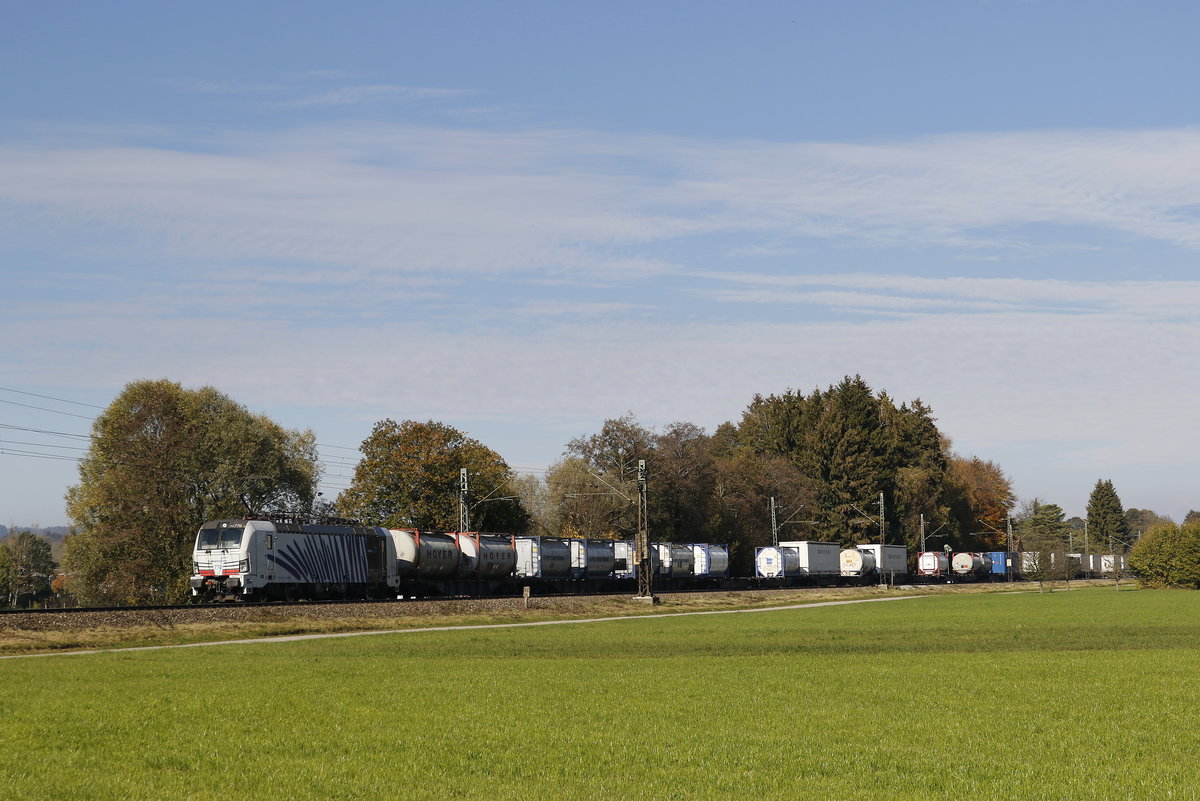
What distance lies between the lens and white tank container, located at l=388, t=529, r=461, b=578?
68.6 metres

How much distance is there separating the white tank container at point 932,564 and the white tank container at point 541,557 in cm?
6639

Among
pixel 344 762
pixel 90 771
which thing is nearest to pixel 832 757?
pixel 344 762

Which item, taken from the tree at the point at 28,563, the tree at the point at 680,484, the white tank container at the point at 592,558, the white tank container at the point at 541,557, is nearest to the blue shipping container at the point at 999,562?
the tree at the point at 680,484

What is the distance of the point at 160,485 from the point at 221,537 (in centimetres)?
2836

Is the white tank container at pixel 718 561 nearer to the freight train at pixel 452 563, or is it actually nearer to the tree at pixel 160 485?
the freight train at pixel 452 563

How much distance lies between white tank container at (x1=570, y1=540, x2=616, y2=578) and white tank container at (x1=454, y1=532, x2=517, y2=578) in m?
6.34

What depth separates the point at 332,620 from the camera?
5009 centimetres

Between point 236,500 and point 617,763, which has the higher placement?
point 236,500

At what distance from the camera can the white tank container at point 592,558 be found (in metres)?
83.8

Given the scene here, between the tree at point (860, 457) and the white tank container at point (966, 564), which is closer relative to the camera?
the tree at point (860, 457)

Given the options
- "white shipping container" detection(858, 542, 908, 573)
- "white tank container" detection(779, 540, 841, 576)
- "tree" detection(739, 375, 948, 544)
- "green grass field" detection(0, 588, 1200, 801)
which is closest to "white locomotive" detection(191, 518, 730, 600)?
"white tank container" detection(779, 540, 841, 576)

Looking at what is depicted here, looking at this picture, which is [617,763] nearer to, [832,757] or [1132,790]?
[832,757]

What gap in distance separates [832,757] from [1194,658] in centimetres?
1984

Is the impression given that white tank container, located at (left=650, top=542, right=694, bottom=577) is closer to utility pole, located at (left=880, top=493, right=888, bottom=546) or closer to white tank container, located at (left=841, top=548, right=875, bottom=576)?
white tank container, located at (left=841, top=548, right=875, bottom=576)
